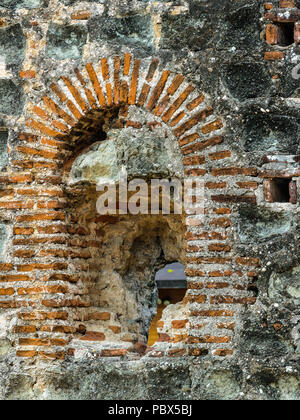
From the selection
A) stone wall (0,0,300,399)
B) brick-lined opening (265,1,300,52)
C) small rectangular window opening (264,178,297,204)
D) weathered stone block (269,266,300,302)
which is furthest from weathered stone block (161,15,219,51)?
weathered stone block (269,266,300,302)

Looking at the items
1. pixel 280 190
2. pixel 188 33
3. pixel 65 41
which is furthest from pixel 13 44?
pixel 280 190

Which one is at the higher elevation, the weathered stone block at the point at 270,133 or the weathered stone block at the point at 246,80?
the weathered stone block at the point at 246,80

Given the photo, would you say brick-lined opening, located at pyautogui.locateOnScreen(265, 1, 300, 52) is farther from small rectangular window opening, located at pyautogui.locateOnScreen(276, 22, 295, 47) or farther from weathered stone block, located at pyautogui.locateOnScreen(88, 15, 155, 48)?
weathered stone block, located at pyautogui.locateOnScreen(88, 15, 155, 48)

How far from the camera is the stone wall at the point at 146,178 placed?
3.91m

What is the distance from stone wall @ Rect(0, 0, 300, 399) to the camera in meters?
3.91

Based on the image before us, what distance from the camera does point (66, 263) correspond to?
13.9ft

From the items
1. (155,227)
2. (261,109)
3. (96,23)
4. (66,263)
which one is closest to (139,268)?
(155,227)

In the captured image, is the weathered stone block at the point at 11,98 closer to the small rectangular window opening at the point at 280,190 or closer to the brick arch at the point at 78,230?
the brick arch at the point at 78,230

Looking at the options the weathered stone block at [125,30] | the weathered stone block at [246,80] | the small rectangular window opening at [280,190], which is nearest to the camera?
the small rectangular window opening at [280,190]

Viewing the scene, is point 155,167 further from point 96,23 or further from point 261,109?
point 96,23

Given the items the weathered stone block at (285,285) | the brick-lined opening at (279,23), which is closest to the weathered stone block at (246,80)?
the brick-lined opening at (279,23)

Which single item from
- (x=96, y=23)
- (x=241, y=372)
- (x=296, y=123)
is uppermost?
(x=96, y=23)

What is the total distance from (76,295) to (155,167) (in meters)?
0.97

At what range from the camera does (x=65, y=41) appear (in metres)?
4.45
